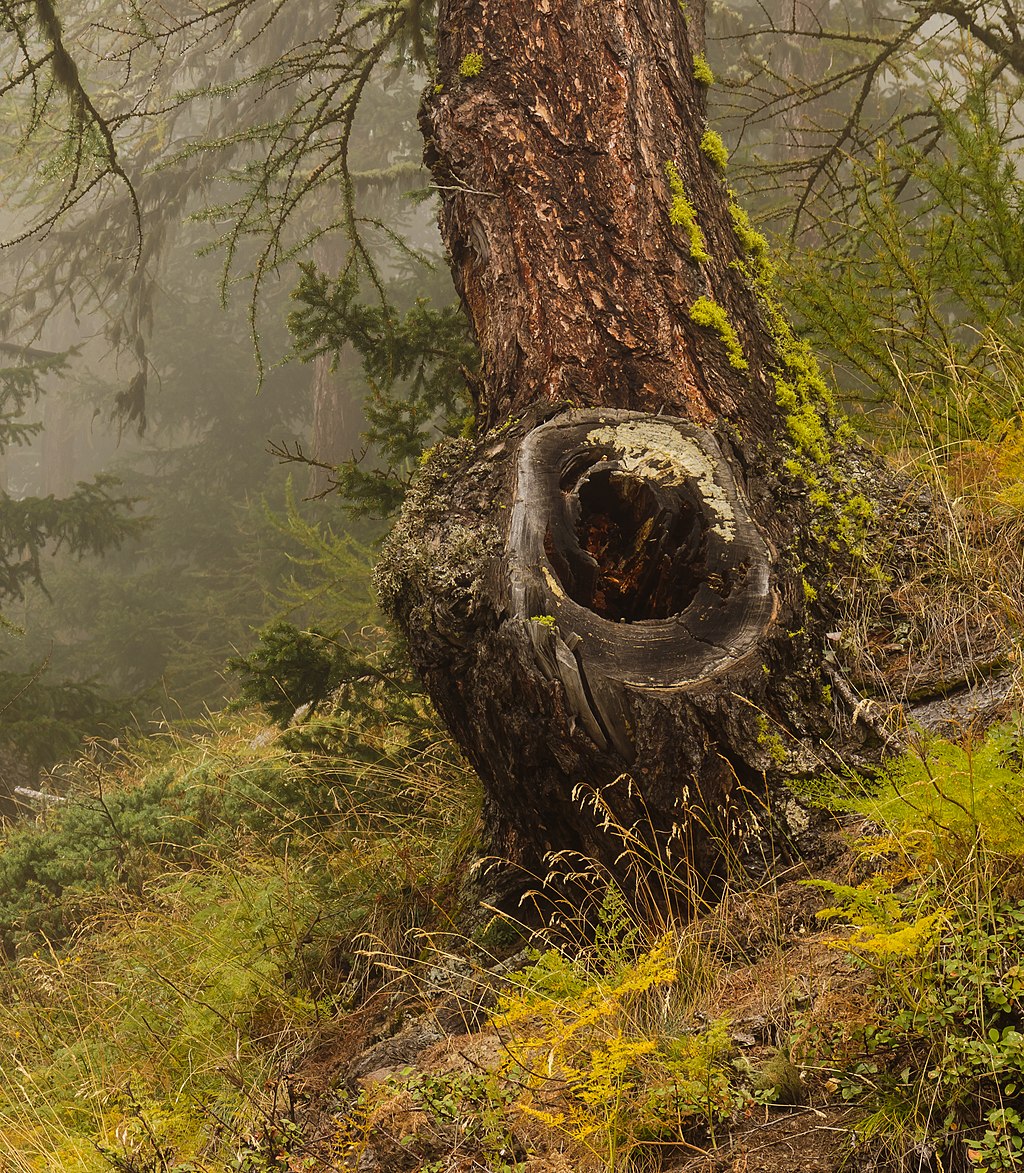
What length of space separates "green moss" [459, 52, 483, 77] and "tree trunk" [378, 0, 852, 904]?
0.04 ft

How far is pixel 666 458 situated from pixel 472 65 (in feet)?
6.25

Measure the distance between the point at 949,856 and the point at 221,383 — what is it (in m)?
20.2

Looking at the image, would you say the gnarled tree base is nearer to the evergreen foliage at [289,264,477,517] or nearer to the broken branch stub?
the broken branch stub

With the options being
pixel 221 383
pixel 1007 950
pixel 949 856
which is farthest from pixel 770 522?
pixel 221 383

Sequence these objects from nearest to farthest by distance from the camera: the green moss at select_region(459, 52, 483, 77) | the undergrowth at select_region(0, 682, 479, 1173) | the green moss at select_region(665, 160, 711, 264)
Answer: the undergrowth at select_region(0, 682, 479, 1173)
the green moss at select_region(665, 160, 711, 264)
the green moss at select_region(459, 52, 483, 77)

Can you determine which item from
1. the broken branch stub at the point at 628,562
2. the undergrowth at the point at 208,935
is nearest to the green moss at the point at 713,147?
the broken branch stub at the point at 628,562

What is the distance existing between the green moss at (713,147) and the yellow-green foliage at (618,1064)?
9.86 feet

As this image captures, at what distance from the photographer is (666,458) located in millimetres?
2916

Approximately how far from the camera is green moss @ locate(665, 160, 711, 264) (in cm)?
343

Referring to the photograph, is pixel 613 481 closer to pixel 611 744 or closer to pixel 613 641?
pixel 613 641

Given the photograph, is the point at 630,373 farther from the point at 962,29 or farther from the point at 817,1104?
the point at 962,29

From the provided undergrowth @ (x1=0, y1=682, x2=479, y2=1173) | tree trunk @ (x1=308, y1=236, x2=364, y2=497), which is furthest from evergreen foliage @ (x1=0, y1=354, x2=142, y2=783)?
tree trunk @ (x1=308, y1=236, x2=364, y2=497)

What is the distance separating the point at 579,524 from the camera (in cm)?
300

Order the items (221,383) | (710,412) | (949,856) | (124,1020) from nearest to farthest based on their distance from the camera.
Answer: (949,856), (710,412), (124,1020), (221,383)
